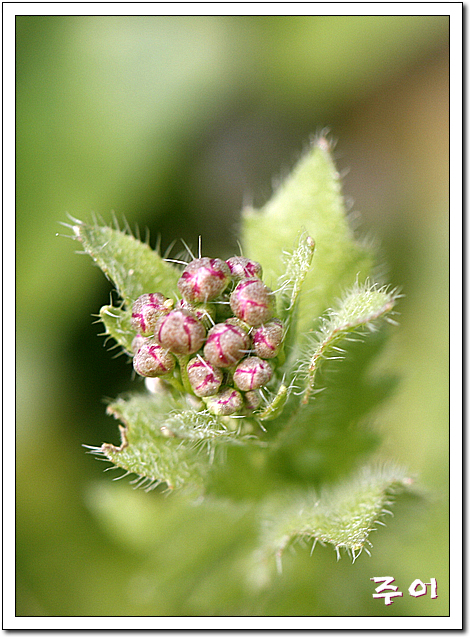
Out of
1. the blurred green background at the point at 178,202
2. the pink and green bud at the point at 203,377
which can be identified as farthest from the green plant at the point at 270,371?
the blurred green background at the point at 178,202

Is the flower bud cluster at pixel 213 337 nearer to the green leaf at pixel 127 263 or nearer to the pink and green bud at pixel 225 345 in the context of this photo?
the pink and green bud at pixel 225 345

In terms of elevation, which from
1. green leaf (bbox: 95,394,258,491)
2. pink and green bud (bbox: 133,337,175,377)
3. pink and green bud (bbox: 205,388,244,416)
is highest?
pink and green bud (bbox: 133,337,175,377)

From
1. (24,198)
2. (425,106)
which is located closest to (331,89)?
(425,106)

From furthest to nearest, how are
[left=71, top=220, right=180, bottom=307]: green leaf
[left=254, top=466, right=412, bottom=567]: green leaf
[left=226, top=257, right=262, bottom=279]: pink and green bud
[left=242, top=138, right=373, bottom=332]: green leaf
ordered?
[left=242, top=138, right=373, bottom=332]: green leaf → [left=71, top=220, right=180, bottom=307]: green leaf → [left=254, top=466, right=412, bottom=567]: green leaf → [left=226, top=257, right=262, bottom=279]: pink and green bud

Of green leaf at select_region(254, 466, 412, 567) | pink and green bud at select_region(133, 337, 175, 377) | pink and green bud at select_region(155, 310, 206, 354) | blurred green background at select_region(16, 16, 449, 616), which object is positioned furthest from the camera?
blurred green background at select_region(16, 16, 449, 616)

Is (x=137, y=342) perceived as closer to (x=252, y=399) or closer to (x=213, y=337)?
(x=213, y=337)

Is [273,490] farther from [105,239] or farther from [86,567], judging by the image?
[86,567]

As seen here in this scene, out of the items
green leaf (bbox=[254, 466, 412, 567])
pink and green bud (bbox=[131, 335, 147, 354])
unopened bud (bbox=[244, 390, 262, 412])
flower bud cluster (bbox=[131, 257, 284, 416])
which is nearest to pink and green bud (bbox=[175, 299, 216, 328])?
flower bud cluster (bbox=[131, 257, 284, 416])

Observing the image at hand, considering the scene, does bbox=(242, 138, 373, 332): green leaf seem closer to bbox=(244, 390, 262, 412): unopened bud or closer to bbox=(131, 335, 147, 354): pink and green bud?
bbox=(244, 390, 262, 412): unopened bud

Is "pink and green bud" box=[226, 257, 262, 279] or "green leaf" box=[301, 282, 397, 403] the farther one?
"pink and green bud" box=[226, 257, 262, 279]
